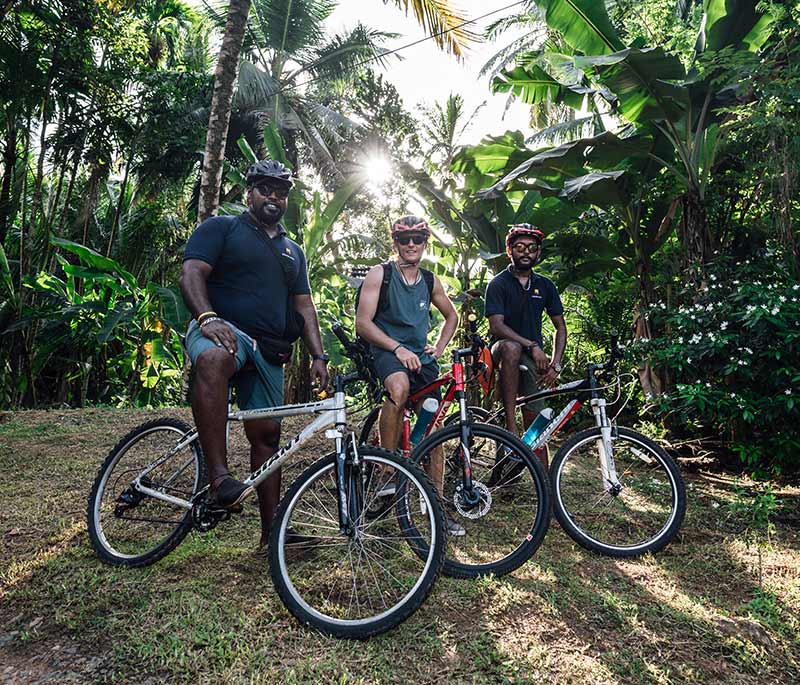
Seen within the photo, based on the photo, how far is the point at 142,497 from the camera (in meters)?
3.29

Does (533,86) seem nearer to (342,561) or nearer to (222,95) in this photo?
(222,95)

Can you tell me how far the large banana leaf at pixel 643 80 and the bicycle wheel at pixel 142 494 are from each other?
4741mm

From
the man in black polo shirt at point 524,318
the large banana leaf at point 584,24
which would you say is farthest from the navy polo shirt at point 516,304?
the large banana leaf at point 584,24

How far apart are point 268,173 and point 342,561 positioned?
206 cm

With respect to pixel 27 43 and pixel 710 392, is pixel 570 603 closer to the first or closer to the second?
pixel 710 392

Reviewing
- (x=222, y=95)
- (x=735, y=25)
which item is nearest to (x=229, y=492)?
(x=222, y=95)

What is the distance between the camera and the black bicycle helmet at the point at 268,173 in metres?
3.12

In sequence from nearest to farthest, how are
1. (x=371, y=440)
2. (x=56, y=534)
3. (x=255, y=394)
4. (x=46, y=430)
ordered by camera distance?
(x=255, y=394) → (x=56, y=534) → (x=371, y=440) → (x=46, y=430)

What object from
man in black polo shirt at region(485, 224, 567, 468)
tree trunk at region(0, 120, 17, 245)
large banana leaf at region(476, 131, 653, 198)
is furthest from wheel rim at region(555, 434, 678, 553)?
tree trunk at region(0, 120, 17, 245)

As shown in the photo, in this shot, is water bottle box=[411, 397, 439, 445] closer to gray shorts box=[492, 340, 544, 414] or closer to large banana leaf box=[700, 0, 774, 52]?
gray shorts box=[492, 340, 544, 414]

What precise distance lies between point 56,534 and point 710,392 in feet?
17.0

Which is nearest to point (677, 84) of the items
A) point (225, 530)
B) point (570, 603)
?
point (570, 603)

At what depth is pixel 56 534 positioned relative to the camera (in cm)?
354

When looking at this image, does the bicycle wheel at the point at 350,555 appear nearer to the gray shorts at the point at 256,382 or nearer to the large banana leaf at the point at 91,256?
the gray shorts at the point at 256,382
